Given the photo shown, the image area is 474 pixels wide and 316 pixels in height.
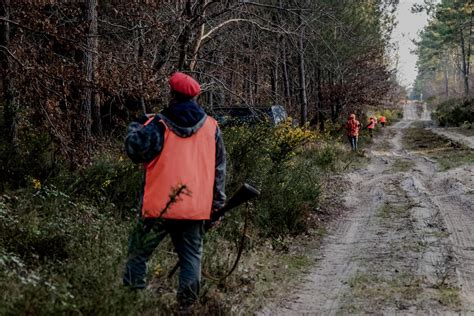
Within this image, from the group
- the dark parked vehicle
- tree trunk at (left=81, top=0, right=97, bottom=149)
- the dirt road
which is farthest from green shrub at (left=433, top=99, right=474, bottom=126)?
tree trunk at (left=81, top=0, right=97, bottom=149)

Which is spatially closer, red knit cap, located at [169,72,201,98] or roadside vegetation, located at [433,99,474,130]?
red knit cap, located at [169,72,201,98]

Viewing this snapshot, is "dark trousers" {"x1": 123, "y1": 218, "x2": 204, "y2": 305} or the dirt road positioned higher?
"dark trousers" {"x1": 123, "y1": 218, "x2": 204, "y2": 305}

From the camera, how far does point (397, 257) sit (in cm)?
755

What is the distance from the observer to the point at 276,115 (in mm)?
17672

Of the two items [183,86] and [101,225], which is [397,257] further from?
[183,86]

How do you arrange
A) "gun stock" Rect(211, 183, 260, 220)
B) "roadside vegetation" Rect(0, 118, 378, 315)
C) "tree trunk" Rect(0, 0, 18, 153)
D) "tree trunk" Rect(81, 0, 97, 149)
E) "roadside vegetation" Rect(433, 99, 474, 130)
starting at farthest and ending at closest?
"roadside vegetation" Rect(433, 99, 474, 130) < "tree trunk" Rect(81, 0, 97, 149) < "tree trunk" Rect(0, 0, 18, 153) < "gun stock" Rect(211, 183, 260, 220) < "roadside vegetation" Rect(0, 118, 378, 315)

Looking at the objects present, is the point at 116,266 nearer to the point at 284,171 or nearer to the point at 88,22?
the point at 88,22

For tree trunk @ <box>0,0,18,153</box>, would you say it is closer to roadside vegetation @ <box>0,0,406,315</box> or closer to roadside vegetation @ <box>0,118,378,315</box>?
roadside vegetation @ <box>0,0,406,315</box>

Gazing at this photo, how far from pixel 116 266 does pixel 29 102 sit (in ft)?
14.7

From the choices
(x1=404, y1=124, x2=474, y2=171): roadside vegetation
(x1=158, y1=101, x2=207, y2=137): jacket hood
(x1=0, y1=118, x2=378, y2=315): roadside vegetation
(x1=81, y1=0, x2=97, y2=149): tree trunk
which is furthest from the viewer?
(x1=404, y1=124, x2=474, y2=171): roadside vegetation

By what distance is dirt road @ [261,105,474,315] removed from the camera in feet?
18.6

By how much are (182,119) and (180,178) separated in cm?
48

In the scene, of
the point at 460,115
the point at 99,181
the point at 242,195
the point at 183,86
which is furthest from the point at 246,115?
the point at 460,115

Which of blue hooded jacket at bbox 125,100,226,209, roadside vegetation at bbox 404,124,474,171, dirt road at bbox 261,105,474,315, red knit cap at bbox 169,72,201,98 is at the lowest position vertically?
dirt road at bbox 261,105,474,315
